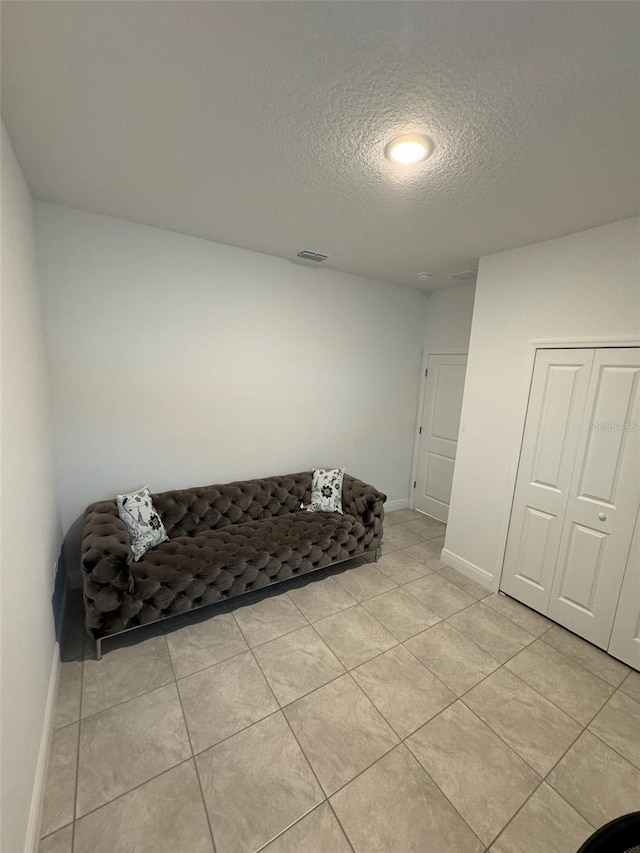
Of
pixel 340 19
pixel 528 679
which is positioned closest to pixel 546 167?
pixel 340 19

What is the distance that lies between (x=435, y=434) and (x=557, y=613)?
2158 mm

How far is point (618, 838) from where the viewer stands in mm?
675

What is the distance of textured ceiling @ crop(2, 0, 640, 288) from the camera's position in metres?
1.00

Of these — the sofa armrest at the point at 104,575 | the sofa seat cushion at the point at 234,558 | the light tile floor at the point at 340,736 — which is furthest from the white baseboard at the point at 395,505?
the sofa armrest at the point at 104,575

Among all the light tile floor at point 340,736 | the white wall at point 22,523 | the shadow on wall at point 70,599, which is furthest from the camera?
the shadow on wall at point 70,599

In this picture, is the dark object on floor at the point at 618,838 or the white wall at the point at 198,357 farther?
the white wall at the point at 198,357

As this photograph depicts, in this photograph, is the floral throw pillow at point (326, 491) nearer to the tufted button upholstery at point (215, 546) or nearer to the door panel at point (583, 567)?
the tufted button upholstery at point (215, 546)

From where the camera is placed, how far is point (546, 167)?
159cm

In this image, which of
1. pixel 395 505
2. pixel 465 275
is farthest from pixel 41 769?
pixel 465 275

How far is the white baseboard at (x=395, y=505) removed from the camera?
14.5 ft

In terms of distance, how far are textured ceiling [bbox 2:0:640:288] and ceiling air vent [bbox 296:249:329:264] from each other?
0.75 meters

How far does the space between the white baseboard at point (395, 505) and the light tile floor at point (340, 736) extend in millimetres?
1891

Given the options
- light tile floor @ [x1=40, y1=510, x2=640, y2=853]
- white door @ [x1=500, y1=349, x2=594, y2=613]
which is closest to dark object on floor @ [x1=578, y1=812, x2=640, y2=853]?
light tile floor @ [x1=40, y1=510, x2=640, y2=853]

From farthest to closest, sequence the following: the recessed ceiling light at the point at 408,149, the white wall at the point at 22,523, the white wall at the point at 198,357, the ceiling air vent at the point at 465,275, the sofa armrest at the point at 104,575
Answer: the ceiling air vent at the point at 465,275
the white wall at the point at 198,357
the sofa armrest at the point at 104,575
the recessed ceiling light at the point at 408,149
the white wall at the point at 22,523
